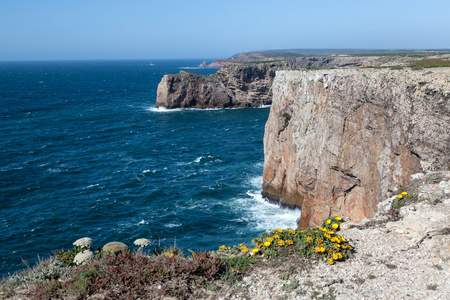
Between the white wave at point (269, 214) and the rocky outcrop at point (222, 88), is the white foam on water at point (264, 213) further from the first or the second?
the rocky outcrop at point (222, 88)

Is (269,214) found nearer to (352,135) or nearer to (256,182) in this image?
(256,182)

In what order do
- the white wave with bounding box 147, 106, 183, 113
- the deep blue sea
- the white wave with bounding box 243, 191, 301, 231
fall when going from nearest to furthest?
the deep blue sea
the white wave with bounding box 243, 191, 301, 231
the white wave with bounding box 147, 106, 183, 113

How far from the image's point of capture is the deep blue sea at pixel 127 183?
121 ft

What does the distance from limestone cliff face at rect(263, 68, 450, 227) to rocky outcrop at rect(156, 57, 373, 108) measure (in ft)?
234

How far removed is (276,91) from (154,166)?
26.5 meters

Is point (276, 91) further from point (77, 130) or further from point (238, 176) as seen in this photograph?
point (77, 130)

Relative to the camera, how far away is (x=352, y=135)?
2886 cm

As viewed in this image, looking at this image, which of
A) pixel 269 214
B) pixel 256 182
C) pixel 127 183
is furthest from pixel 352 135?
pixel 127 183

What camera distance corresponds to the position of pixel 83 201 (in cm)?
4422

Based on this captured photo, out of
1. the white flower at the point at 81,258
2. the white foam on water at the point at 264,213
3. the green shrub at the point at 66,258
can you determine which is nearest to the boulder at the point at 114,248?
the white flower at the point at 81,258

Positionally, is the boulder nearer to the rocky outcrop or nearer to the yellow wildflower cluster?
the yellow wildflower cluster

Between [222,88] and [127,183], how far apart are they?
232ft

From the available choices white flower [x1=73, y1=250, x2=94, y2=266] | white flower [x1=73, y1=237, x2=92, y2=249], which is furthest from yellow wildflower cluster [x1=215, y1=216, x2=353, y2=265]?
white flower [x1=73, y1=237, x2=92, y2=249]

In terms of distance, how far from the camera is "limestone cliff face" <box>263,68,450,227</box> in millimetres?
21969
